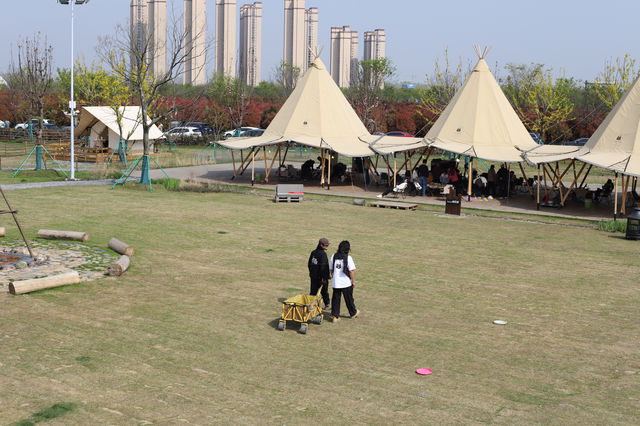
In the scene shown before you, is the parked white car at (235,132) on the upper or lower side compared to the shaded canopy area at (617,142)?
upper

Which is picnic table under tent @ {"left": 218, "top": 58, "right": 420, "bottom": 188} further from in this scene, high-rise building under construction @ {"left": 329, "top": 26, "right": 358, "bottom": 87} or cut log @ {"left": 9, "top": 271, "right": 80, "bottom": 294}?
high-rise building under construction @ {"left": 329, "top": 26, "right": 358, "bottom": 87}

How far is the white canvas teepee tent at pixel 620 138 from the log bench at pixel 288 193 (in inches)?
427

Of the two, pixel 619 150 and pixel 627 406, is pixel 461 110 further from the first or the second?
pixel 627 406

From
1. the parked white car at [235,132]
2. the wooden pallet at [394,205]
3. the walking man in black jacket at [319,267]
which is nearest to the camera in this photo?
the walking man in black jacket at [319,267]

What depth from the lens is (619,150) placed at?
26016 mm

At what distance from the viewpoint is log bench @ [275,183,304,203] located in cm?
2675

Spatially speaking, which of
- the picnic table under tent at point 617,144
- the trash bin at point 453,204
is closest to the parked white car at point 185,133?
the trash bin at point 453,204

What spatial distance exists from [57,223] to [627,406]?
53.5 ft

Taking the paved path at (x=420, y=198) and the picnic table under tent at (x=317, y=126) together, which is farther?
the picnic table under tent at (x=317, y=126)

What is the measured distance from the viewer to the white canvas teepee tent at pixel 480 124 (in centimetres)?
3061

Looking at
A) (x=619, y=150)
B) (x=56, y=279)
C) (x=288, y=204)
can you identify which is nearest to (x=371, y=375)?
(x=56, y=279)

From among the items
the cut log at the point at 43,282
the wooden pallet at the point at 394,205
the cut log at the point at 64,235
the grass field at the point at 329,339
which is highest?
the wooden pallet at the point at 394,205

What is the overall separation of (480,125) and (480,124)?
50mm

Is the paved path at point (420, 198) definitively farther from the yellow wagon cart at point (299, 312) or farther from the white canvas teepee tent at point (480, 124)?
the yellow wagon cart at point (299, 312)
